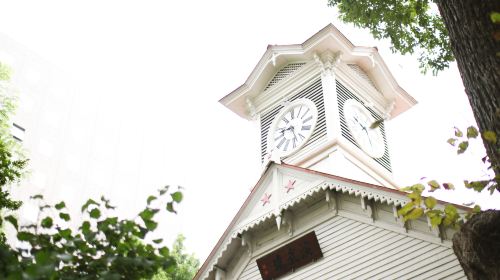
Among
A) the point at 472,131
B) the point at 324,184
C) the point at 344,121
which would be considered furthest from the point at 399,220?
the point at 344,121

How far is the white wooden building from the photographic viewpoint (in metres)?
12.5

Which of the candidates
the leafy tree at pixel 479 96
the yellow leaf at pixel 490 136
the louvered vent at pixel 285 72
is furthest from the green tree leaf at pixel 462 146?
the louvered vent at pixel 285 72

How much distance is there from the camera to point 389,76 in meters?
21.2

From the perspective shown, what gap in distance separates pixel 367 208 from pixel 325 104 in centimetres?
603

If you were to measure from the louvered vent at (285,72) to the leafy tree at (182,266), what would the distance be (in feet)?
23.5

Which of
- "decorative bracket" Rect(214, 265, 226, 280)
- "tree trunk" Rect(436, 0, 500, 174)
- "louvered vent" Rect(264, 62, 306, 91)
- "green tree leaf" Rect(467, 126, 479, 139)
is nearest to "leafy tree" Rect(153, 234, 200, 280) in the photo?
"louvered vent" Rect(264, 62, 306, 91)

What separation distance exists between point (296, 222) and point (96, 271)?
28.6ft

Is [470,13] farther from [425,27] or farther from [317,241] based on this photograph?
[317,241]

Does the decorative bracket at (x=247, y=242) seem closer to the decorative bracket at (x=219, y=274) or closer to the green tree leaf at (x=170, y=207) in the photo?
the decorative bracket at (x=219, y=274)

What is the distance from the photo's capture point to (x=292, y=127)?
1914 cm

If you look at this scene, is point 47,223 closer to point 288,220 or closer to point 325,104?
point 288,220

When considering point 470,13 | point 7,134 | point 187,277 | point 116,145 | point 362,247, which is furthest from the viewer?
point 116,145

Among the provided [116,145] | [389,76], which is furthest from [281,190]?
[116,145]

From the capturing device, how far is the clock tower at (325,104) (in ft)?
59.0
